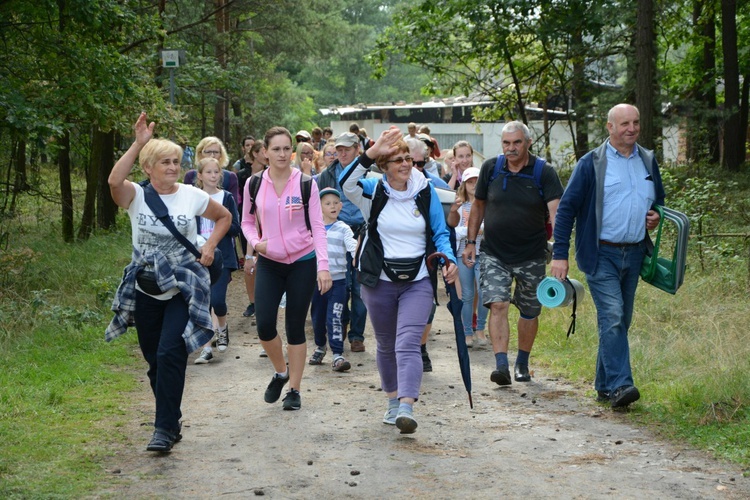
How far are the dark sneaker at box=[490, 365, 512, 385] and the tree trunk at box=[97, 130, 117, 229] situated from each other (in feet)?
44.6

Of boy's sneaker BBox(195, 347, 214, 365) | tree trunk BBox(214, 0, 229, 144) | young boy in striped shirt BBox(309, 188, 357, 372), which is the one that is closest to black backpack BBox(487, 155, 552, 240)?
young boy in striped shirt BBox(309, 188, 357, 372)

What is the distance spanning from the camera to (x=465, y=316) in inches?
410

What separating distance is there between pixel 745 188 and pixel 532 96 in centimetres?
708

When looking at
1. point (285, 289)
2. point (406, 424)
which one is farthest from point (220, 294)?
point (406, 424)

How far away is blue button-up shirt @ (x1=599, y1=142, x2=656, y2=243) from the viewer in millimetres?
7301

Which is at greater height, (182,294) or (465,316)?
(182,294)

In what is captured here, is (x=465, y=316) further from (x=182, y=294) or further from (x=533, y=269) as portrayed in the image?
(x=182, y=294)

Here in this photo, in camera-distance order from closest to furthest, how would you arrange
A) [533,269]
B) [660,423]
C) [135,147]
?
[135,147] → [660,423] → [533,269]

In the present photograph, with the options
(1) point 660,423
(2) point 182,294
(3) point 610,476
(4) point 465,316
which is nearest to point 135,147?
(2) point 182,294

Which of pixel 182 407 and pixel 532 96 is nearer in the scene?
pixel 182 407

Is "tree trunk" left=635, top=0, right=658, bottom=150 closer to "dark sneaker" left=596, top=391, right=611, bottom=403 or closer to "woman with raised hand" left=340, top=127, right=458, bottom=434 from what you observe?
"dark sneaker" left=596, top=391, right=611, bottom=403

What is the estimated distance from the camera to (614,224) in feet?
24.1

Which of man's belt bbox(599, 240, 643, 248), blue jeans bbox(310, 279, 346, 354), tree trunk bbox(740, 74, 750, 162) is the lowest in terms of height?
blue jeans bbox(310, 279, 346, 354)

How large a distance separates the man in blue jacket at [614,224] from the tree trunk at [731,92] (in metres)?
16.2
